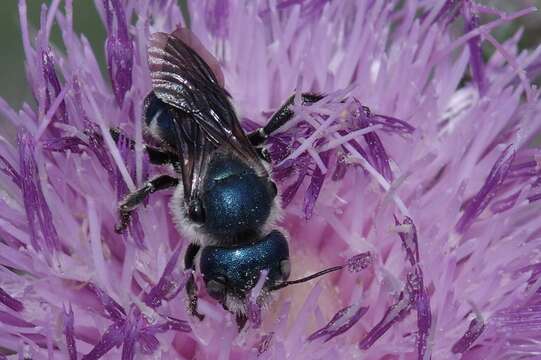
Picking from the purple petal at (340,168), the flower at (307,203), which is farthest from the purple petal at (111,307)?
the purple petal at (340,168)

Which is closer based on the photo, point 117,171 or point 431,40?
point 117,171

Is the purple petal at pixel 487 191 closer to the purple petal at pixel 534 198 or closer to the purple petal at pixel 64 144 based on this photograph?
the purple petal at pixel 534 198

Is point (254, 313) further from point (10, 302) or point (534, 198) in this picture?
point (534, 198)

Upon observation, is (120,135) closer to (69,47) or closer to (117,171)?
(117,171)

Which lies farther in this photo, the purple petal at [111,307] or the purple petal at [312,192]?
the purple petal at [312,192]

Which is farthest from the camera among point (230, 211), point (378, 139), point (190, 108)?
point (378, 139)

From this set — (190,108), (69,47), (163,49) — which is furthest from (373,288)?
(69,47)
